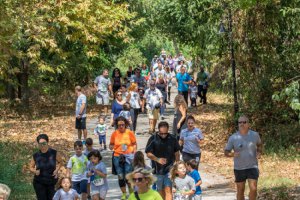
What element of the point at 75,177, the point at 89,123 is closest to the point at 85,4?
the point at 89,123

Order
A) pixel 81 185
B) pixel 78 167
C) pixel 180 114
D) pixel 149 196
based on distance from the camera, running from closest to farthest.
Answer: pixel 149 196 → pixel 78 167 → pixel 81 185 → pixel 180 114

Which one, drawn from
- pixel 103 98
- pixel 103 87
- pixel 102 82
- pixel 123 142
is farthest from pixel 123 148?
pixel 103 98

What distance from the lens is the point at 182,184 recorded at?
37.3 ft

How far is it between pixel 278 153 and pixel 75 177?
300 inches

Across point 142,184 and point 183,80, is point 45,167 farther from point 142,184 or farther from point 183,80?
point 183,80

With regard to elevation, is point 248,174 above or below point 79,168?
below

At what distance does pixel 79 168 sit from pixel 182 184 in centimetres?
241

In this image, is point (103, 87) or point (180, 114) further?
point (103, 87)

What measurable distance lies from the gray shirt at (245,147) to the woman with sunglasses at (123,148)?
7.23 ft

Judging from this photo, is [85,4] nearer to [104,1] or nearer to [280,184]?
[104,1]

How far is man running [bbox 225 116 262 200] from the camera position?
1255 cm

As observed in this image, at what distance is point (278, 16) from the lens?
799 inches

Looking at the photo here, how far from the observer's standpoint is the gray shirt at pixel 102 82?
2461cm

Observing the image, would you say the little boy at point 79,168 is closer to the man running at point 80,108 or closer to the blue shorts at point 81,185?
the blue shorts at point 81,185
